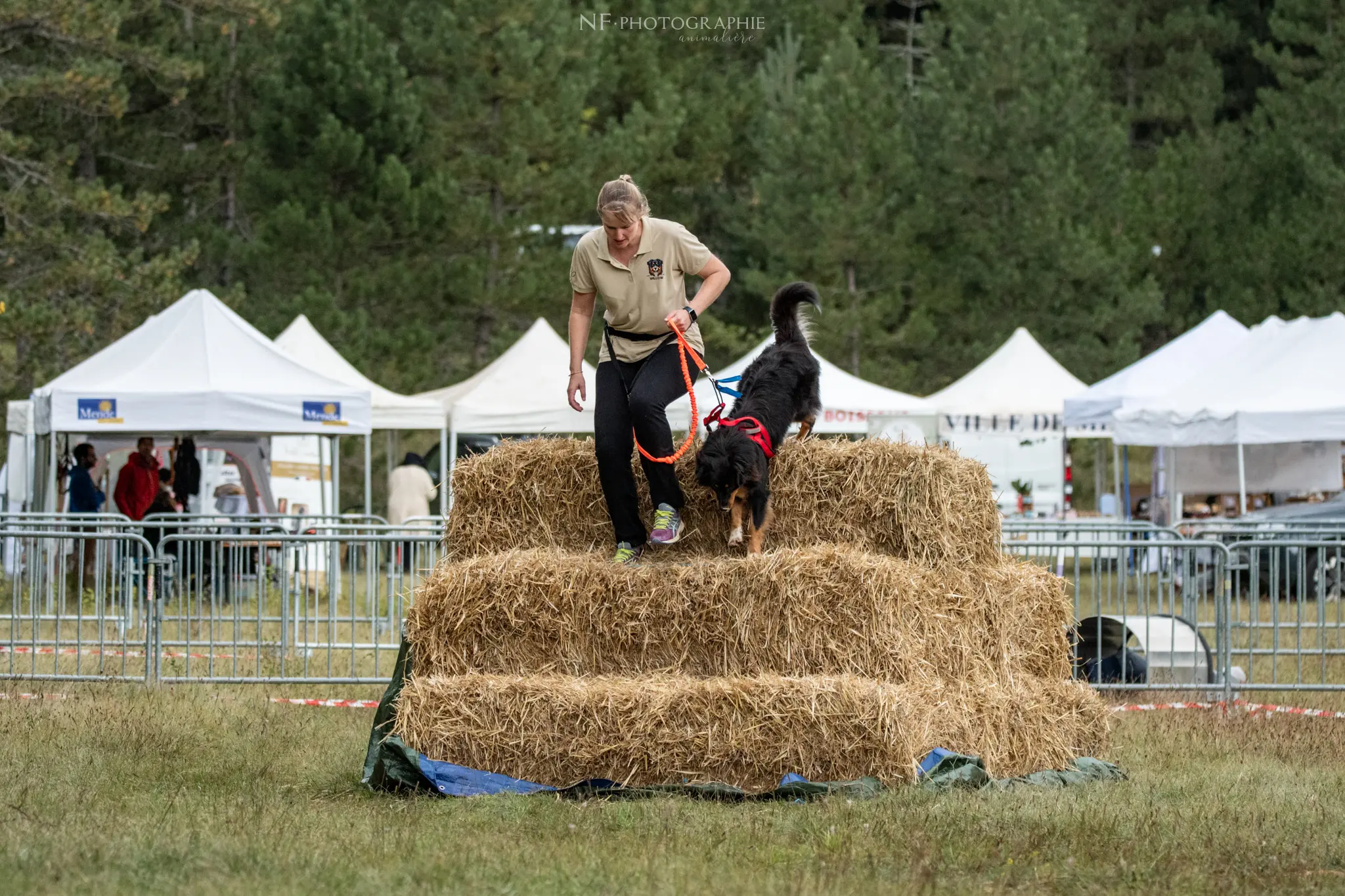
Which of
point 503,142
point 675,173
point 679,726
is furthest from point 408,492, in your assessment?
point 675,173

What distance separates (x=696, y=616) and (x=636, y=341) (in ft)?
4.00

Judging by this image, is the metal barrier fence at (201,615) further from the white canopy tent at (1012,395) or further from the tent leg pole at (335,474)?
the white canopy tent at (1012,395)

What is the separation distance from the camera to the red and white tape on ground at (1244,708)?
9.64m

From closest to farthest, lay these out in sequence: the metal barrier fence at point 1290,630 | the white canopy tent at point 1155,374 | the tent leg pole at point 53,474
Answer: the metal barrier fence at point 1290,630 → the tent leg pole at point 53,474 → the white canopy tent at point 1155,374

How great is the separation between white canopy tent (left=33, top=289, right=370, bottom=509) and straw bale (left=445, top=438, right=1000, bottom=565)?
9.41 m

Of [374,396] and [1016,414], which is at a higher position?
[374,396]

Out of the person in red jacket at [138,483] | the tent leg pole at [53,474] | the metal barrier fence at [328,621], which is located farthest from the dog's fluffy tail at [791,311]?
the tent leg pole at [53,474]

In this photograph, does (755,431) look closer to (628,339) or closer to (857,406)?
(628,339)

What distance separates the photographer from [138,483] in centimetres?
1680

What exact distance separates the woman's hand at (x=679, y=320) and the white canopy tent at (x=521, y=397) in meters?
12.6

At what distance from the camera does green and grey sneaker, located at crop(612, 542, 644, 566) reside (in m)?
7.06

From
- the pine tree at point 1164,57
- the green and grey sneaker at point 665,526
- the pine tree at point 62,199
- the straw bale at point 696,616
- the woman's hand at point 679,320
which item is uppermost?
the pine tree at point 1164,57

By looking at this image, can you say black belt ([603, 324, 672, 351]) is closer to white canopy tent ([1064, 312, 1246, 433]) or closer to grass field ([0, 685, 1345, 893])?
grass field ([0, 685, 1345, 893])

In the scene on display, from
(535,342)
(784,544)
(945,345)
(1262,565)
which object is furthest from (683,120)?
(784,544)
